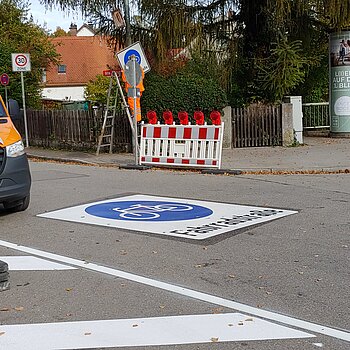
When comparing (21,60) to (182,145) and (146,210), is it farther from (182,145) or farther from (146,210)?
(146,210)

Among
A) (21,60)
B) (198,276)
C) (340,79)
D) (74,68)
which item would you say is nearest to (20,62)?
(21,60)

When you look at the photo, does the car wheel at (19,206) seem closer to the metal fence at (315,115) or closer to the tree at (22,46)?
the metal fence at (315,115)

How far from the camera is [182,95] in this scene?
711 inches

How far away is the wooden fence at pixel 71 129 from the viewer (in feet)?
62.8

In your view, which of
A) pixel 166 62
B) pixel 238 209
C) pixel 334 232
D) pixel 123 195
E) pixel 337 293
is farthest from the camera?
pixel 166 62

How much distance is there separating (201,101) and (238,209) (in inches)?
352

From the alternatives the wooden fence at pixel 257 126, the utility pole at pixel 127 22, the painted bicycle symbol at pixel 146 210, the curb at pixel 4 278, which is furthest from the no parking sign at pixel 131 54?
the curb at pixel 4 278

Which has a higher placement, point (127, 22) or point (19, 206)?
point (127, 22)

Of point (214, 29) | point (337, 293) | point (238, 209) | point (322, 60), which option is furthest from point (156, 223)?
point (322, 60)

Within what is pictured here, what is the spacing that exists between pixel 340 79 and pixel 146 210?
12993 millimetres

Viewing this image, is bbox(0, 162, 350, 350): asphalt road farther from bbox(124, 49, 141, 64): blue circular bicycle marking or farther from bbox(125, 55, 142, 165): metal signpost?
bbox(124, 49, 141, 64): blue circular bicycle marking

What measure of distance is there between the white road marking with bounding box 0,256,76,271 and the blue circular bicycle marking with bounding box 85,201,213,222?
7.32 feet

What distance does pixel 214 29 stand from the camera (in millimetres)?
20141

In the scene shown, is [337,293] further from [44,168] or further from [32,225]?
[44,168]
